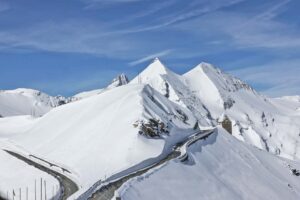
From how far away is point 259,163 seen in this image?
373ft

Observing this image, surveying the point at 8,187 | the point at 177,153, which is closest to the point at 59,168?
the point at 8,187

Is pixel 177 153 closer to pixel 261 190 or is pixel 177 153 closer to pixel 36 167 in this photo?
pixel 261 190

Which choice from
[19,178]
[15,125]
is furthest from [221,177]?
[15,125]

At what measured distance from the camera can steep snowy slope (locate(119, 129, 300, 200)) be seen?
2692 inches

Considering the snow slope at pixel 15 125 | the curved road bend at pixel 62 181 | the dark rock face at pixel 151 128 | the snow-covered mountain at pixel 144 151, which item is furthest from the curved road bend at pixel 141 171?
the snow slope at pixel 15 125

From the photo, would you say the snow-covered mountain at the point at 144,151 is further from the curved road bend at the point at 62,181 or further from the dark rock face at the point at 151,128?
the curved road bend at the point at 62,181

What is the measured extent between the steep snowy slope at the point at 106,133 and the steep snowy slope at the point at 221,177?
6440 mm

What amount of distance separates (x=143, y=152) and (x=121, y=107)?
23.4 m

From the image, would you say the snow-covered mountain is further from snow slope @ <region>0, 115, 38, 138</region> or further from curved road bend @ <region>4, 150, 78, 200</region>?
curved road bend @ <region>4, 150, 78, 200</region>

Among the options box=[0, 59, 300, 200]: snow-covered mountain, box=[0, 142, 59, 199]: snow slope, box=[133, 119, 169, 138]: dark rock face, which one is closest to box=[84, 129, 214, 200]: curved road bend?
box=[0, 59, 300, 200]: snow-covered mountain

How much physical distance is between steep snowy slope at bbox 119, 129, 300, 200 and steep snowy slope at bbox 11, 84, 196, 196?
6440 mm

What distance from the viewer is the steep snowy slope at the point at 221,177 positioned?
2692 inches

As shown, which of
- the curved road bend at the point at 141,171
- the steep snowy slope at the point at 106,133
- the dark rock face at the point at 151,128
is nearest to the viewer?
the curved road bend at the point at 141,171

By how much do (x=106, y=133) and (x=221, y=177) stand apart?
21.6m
